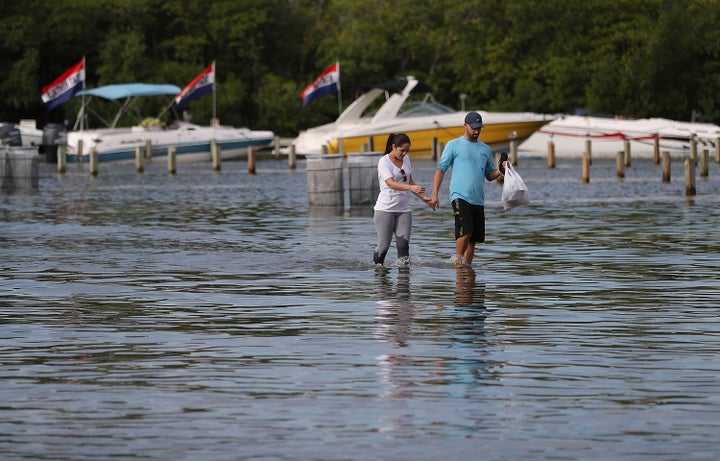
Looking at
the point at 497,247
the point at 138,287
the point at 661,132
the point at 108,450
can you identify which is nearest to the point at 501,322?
the point at 138,287

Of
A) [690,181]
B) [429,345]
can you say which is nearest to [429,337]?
[429,345]

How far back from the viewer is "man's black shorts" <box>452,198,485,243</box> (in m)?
19.4

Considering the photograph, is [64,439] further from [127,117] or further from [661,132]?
[127,117]

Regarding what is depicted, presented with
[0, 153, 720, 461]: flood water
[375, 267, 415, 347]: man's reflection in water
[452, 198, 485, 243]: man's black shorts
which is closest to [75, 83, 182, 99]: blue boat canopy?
[0, 153, 720, 461]: flood water

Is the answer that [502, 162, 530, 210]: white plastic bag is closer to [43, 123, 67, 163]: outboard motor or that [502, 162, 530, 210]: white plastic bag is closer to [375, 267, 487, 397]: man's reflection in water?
[375, 267, 487, 397]: man's reflection in water

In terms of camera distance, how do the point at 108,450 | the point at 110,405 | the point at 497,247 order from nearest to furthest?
the point at 108,450 → the point at 110,405 → the point at 497,247

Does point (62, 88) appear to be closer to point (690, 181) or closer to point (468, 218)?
point (690, 181)

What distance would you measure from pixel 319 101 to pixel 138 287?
73239mm

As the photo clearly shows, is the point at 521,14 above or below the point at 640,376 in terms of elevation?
above

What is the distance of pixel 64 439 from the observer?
9.89 meters

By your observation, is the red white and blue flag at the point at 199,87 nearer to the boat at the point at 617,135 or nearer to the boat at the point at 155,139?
the boat at the point at 155,139

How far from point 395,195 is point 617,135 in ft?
182

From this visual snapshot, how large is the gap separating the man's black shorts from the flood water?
0.58 meters

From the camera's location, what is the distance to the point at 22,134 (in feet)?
254
